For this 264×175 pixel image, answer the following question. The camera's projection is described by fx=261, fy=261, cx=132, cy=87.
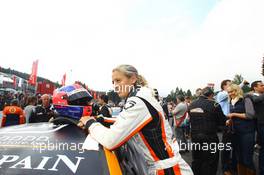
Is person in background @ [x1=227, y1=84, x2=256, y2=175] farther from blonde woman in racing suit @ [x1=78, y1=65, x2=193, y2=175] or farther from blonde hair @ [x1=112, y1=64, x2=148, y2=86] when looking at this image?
blonde hair @ [x1=112, y1=64, x2=148, y2=86]

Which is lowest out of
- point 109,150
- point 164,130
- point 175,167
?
point 175,167

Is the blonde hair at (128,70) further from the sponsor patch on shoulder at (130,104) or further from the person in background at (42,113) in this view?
the person in background at (42,113)

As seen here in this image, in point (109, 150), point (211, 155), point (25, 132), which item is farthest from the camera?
point (211, 155)

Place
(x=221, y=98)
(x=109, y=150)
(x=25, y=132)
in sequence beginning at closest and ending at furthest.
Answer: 1. (x=109, y=150)
2. (x=25, y=132)
3. (x=221, y=98)

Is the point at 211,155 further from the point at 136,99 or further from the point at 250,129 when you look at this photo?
the point at 136,99

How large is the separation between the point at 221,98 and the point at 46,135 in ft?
14.1

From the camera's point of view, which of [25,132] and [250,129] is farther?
[250,129]

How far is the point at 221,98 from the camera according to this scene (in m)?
5.34

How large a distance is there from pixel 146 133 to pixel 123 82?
1.23 feet

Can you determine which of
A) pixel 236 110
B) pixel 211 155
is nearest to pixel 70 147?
pixel 211 155

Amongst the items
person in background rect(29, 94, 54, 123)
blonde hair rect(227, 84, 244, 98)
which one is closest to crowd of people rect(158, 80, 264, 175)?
blonde hair rect(227, 84, 244, 98)

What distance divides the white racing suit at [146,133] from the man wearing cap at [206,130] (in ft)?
8.87

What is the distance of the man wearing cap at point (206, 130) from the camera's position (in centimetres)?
424

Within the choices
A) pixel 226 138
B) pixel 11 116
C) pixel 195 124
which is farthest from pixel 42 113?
pixel 226 138
